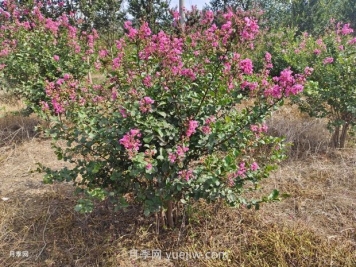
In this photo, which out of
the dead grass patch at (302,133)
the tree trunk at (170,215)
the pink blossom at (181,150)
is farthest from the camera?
the dead grass patch at (302,133)

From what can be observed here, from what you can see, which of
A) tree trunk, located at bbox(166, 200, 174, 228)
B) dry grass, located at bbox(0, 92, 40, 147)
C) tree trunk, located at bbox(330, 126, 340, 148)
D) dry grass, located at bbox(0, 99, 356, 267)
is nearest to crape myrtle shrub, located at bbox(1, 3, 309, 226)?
tree trunk, located at bbox(166, 200, 174, 228)

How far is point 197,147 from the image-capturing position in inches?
73.5

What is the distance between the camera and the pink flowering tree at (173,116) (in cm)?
160

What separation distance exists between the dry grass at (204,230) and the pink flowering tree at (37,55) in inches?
67.4

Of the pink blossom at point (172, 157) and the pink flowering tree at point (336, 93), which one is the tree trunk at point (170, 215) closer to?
the pink blossom at point (172, 157)

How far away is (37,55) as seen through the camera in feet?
13.3

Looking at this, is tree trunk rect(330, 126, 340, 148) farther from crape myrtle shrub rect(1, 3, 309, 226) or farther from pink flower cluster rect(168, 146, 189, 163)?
Answer: pink flower cluster rect(168, 146, 189, 163)

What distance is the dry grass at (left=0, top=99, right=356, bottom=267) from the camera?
202cm

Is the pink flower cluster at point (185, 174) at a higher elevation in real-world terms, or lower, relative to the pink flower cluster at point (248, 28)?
lower

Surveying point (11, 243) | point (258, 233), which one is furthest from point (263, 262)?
point (11, 243)

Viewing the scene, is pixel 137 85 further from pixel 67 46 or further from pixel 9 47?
pixel 9 47

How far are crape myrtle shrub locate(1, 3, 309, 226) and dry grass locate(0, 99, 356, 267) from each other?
480 millimetres

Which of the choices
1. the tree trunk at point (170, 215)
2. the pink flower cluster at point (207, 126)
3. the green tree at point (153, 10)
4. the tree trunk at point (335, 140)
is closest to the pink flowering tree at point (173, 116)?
the pink flower cluster at point (207, 126)

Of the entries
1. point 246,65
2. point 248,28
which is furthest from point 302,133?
point 248,28
